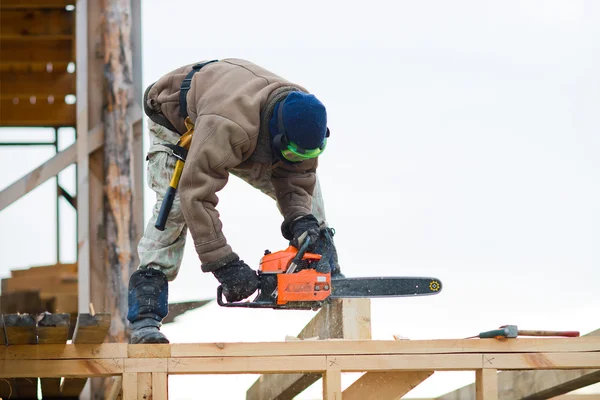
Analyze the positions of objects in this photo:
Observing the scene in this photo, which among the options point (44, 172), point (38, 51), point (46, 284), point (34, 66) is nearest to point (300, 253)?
point (44, 172)

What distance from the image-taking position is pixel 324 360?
523 cm

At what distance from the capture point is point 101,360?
5109mm

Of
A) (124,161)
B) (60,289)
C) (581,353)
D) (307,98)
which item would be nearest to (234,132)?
(307,98)

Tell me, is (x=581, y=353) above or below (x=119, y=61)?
below

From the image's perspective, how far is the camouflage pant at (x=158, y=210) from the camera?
5.68 meters

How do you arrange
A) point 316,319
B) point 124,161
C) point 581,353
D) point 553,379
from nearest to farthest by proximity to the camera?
point 581,353 → point 553,379 → point 316,319 → point 124,161

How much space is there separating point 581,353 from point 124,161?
6.21 m

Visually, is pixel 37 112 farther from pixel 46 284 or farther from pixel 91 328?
pixel 91 328

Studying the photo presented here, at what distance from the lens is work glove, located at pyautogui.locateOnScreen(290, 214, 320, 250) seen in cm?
538

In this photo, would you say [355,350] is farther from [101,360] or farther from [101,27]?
[101,27]

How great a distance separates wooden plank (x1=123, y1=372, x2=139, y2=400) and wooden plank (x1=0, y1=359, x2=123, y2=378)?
0.05 m

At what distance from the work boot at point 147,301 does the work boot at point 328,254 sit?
86 centimetres

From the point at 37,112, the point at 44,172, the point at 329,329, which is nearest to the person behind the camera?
the point at 329,329

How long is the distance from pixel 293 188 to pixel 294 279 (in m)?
0.71
